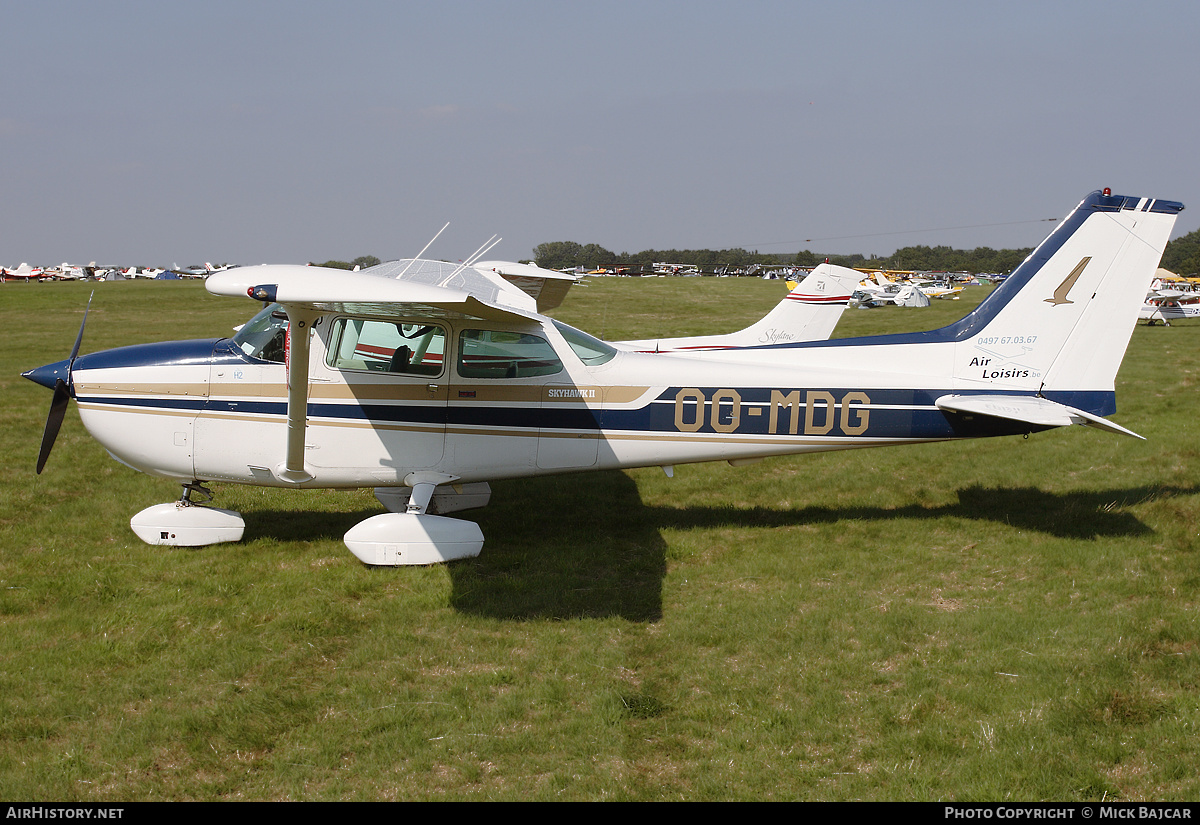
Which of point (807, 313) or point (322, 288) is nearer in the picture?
point (322, 288)

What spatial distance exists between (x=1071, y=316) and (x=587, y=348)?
4.40 meters

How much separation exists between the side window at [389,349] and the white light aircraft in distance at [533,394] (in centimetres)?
2

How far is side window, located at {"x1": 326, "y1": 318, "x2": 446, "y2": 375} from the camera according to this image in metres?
6.84

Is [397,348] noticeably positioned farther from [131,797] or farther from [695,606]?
[131,797]

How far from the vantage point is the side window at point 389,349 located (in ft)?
22.4

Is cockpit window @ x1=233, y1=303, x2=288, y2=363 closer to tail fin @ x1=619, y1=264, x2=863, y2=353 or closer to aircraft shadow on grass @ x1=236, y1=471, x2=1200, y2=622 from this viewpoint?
aircraft shadow on grass @ x1=236, y1=471, x2=1200, y2=622

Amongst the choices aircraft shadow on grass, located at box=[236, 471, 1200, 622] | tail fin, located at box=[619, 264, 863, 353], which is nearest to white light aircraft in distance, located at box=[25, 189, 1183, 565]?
aircraft shadow on grass, located at box=[236, 471, 1200, 622]

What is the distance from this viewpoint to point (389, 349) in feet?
22.6

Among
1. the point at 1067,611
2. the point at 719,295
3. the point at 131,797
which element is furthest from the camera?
the point at 719,295

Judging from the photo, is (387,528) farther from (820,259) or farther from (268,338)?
(820,259)

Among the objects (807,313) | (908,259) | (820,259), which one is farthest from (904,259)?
(807,313)

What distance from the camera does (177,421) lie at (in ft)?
22.5

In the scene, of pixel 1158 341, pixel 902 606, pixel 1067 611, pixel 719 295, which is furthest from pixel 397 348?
pixel 719 295

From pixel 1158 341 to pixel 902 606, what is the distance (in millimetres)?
23373
